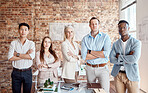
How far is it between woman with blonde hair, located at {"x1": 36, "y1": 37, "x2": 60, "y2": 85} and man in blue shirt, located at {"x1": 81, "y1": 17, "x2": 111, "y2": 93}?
58cm

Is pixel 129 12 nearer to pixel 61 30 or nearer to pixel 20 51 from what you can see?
pixel 61 30

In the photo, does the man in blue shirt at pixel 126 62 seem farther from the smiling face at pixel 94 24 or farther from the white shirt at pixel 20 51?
the white shirt at pixel 20 51

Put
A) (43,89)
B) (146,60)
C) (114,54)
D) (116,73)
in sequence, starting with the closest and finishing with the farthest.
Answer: (43,89), (116,73), (114,54), (146,60)

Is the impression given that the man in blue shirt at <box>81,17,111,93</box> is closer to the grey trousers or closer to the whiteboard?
the grey trousers

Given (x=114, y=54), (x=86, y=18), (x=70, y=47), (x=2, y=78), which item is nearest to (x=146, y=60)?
(x=114, y=54)

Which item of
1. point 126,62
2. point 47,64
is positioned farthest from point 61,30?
point 126,62

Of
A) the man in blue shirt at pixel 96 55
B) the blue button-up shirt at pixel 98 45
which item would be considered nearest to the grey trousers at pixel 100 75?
the man in blue shirt at pixel 96 55

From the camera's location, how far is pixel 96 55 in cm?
250

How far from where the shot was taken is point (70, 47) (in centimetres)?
280

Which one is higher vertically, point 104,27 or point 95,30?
point 104,27

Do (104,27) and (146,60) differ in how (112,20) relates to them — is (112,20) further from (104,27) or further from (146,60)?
(146,60)

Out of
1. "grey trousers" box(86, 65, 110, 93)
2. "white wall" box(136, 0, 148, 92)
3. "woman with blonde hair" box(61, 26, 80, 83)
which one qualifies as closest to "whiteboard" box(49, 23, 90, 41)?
"white wall" box(136, 0, 148, 92)

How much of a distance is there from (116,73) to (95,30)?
852mm

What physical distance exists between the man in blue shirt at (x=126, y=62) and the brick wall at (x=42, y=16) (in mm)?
2951
